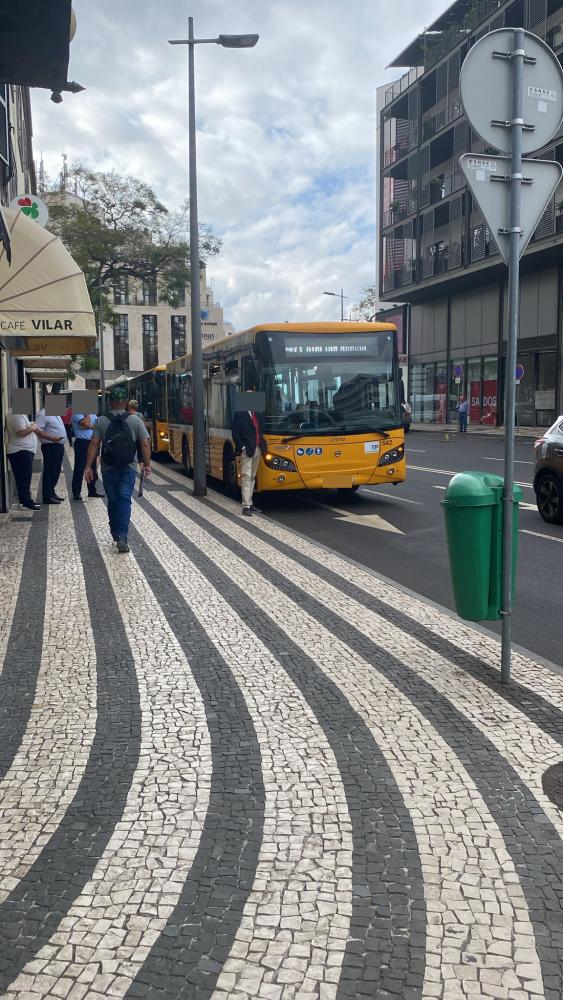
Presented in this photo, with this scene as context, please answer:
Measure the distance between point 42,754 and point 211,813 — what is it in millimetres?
1036

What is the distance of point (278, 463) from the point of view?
13.4 metres

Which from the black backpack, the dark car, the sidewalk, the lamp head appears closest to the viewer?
the black backpack

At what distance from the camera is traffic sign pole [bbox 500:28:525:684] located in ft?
16.1

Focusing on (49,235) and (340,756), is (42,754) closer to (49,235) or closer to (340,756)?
(340,756)

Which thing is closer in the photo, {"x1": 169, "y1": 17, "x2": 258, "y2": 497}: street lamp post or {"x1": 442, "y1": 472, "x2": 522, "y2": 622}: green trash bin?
{"x1": 442, "y1": 472, "x2": 522, "y2": 622}: green trash bin

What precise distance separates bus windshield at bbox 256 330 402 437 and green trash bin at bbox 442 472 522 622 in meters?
8.25

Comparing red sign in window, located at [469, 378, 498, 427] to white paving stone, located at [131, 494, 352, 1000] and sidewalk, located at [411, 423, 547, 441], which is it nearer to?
sidewalk, located at [411, 423, 547, 441]

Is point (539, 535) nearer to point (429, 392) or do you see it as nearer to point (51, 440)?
point (51, 440)

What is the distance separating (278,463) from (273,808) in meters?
9.96

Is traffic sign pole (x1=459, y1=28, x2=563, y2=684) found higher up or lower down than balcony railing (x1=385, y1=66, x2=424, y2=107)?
lower down

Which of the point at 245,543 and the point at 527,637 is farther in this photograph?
the point at 245,543

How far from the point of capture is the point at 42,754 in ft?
13.7

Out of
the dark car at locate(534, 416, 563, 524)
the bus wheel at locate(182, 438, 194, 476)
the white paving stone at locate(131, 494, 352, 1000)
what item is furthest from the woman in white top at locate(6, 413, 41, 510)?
the bus wheel at locate(182, 438, 194, 476)

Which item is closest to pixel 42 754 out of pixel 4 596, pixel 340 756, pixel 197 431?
pixel 340 756
